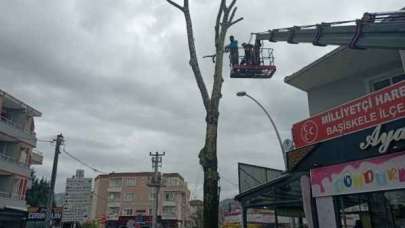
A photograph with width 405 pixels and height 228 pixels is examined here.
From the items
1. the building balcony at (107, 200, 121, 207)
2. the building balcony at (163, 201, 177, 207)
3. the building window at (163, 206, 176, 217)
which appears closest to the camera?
the building window at (163, 206, 176, 217)

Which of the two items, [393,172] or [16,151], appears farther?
[16,151]

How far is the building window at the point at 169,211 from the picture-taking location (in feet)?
257

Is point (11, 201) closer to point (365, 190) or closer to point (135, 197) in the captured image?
point (365, 190)

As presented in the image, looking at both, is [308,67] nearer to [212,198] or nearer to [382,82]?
[382,82]

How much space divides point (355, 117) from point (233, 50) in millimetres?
10374

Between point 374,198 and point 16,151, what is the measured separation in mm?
34093

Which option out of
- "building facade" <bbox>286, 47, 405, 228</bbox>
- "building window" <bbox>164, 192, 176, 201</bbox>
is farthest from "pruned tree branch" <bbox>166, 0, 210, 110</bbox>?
"building window" <bbox>164, 192, 176, 201</bbox>

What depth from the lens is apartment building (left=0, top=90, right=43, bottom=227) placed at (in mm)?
34250

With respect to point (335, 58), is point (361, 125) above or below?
below

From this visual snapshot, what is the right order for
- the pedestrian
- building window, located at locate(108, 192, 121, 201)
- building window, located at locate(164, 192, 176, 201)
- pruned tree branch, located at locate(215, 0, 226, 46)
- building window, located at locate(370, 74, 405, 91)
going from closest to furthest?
pruned tree branch, located at locate(215, 0, 226, 46), building window, located at locate(370, 74, 405, 91), the pedestrian, building window, located at locate(164, 192, 176, 201), building window, located at locate(108, 192, 121, 201)

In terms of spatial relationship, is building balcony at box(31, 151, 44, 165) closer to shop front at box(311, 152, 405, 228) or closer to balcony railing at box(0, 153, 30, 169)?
balcony railing at box(0, 153, 30, 169)

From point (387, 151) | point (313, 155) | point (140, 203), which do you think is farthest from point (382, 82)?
point (140, 203)

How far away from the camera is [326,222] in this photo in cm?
1141

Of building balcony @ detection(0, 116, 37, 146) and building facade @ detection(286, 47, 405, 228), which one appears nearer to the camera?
building facade @ detection(286, 47, 405, 228)
